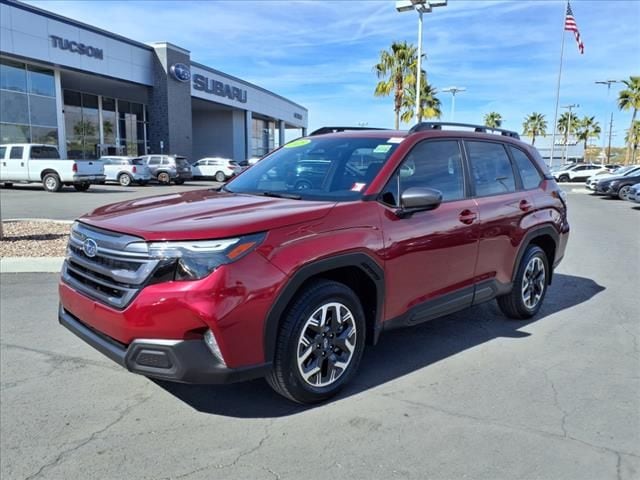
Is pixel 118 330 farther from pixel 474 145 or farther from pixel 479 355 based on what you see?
pixel 474 145

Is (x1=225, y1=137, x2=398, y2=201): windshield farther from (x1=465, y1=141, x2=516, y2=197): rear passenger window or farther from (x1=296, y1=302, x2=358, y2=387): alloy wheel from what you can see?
(x1=465, y1=141, x2=516, y2=197): rear passenger window

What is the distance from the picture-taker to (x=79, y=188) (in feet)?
73.5

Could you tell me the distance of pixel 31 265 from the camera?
23.9 feet

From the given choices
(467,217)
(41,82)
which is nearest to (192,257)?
(467,217)

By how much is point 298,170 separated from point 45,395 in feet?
8.18

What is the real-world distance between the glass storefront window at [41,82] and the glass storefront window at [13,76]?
12.9 inches

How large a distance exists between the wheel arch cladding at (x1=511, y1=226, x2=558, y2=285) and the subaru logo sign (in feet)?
104

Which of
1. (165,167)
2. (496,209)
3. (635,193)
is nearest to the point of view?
(496,209)

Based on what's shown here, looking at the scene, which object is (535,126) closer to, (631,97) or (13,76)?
(631,97)

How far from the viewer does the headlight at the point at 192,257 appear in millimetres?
2801

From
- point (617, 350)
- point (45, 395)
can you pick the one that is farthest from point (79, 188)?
point (617, 350)

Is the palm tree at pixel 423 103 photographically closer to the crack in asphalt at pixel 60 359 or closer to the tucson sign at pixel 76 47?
the tucson sign at pixel 76 47

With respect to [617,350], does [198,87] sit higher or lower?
higher

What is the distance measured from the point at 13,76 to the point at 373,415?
28.5 meters
